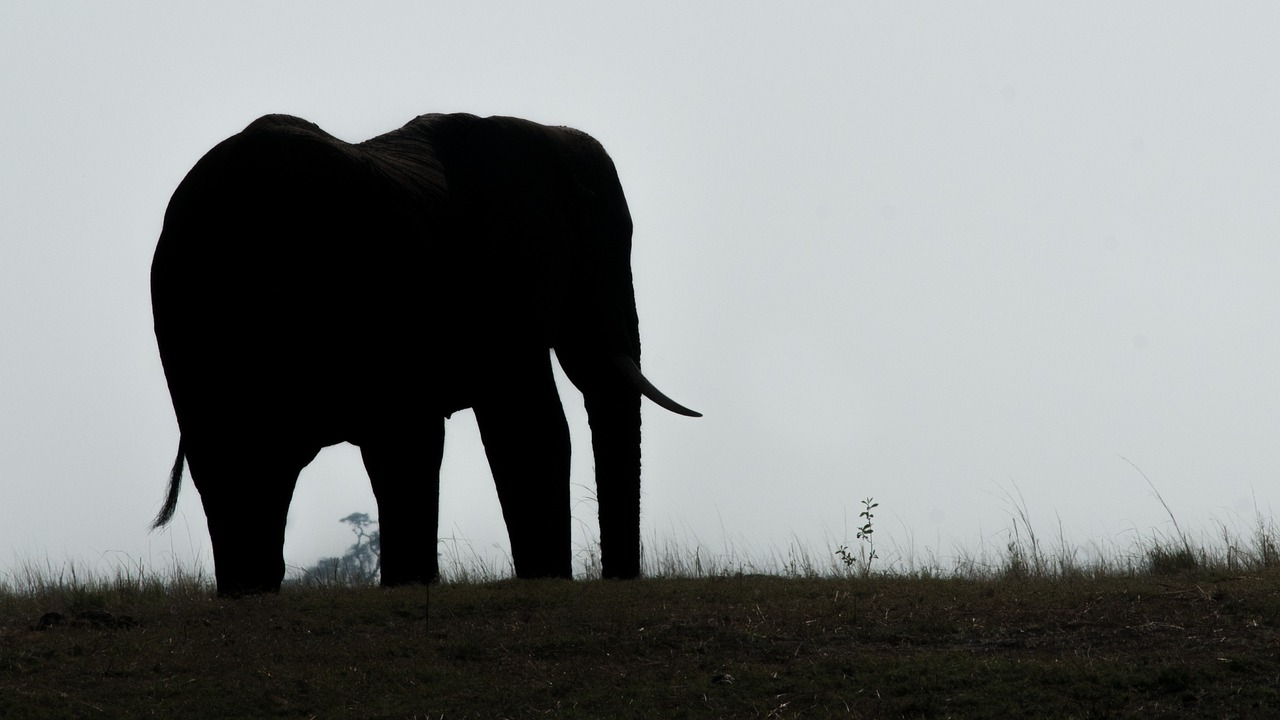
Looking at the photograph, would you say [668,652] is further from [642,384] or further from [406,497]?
[642,384]

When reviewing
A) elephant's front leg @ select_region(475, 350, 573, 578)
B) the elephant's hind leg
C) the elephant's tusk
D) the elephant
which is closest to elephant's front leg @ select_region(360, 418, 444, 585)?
the elephant

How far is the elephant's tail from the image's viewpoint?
10.7 metres

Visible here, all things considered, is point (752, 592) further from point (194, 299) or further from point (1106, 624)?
point (194, 299)

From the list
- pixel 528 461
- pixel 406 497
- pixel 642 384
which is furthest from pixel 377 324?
pixel 642 384

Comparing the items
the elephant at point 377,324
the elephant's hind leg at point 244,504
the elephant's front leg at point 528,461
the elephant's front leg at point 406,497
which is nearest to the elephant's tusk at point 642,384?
the elephant at point 377,324

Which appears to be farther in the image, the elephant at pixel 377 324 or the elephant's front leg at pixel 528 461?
the elephant's front leg at pixel 528 461

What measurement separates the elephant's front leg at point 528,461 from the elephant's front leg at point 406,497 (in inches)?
28.1

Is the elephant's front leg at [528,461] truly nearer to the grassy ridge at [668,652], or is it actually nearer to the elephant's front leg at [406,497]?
the elephant's front leg at [406,497]

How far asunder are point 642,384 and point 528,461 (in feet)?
4.76

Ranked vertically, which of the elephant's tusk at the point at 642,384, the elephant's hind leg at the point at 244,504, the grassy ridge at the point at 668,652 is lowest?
the grassy ridge at the point at 668,652

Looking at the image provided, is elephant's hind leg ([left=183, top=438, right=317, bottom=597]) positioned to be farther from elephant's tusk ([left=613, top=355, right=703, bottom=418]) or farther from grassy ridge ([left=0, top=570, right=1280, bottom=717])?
elephant's tusk ([left=613, top=355, right=703, bottom=418])

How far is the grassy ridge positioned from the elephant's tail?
1.06 metres

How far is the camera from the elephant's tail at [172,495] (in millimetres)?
10672

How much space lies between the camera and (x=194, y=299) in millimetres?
9602
